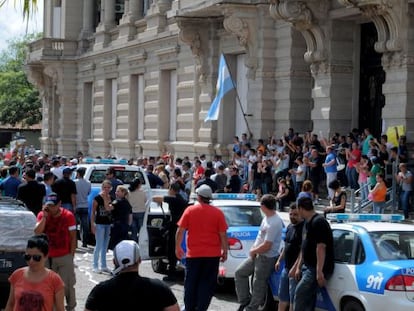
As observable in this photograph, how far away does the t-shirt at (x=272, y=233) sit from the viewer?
12.3 m

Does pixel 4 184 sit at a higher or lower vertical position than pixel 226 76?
lower

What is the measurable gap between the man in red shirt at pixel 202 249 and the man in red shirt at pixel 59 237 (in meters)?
1.34

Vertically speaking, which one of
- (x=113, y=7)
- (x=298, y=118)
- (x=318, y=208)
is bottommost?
(x=318, y=208)

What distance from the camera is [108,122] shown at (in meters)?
47.2

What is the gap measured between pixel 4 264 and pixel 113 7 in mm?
35916

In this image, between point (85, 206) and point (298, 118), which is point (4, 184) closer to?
point (85, 206)

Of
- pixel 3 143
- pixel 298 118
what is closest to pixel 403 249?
pixel 298 118

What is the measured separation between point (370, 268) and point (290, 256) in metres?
1.09

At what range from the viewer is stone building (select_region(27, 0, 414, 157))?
2666 centimetres

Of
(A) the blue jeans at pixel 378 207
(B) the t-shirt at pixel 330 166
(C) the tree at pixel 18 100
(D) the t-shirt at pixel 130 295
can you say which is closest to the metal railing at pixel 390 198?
(A) the blue jeans at pixel 378 207

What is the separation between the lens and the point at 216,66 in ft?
111

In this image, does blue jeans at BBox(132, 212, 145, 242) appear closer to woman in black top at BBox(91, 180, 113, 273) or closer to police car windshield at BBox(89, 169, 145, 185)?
woman in black top at BBox(91, 180, 113, 273)

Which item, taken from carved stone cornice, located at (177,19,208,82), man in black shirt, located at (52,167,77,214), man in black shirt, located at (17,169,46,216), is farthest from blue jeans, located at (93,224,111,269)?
carved stone cornice, located at (177,19,208,82)

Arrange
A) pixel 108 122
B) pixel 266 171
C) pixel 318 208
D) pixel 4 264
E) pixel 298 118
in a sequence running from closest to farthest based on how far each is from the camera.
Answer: pixel 4 264
pixel 318 208
pixel 266 171
pixel 298 118
pixel 108 122
